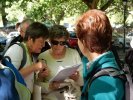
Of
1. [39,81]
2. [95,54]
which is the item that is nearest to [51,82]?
[39,81]

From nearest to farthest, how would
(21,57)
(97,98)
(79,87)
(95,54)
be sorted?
(97,98) < (95,54) < (21,57) < (79,87)

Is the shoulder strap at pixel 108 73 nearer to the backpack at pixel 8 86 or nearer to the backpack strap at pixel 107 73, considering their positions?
the backpack strap at pixel 107 73

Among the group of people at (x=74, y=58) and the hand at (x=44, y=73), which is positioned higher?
the group of people at (x=74, y=58)

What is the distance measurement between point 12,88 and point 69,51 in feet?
6.94

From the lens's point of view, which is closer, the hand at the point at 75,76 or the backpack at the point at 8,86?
the backpack at the point at 8,86

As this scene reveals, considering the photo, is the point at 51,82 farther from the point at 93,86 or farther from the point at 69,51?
the point at 93,86

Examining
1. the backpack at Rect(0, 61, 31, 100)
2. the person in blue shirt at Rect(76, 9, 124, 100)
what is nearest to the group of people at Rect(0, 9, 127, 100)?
the person in blue shirt at Rect(76, 9, 124, 100)

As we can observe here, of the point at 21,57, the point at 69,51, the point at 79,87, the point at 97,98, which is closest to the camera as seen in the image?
the point at 97,98

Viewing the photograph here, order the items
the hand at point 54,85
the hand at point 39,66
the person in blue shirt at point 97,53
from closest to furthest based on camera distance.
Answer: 1. the person in blue shirt at point 97,53
2. the hand at point 39,66
3. the hand at point 54,85

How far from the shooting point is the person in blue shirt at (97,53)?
213cm

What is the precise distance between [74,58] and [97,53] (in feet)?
6.17

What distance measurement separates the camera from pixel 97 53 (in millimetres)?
2336

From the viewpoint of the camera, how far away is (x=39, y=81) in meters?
4.06

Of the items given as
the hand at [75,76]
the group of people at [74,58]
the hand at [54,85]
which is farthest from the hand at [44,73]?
the hand at [75,76]
